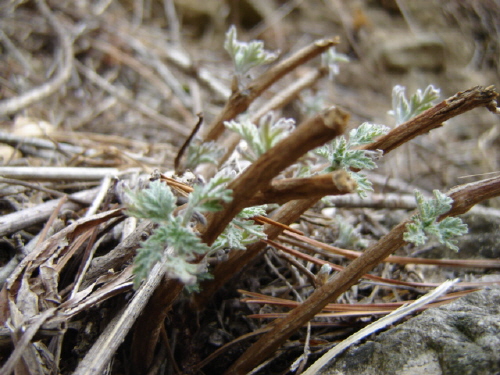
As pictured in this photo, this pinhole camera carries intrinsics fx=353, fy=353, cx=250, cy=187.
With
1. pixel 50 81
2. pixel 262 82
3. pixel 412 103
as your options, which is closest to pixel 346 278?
pixel 412 103

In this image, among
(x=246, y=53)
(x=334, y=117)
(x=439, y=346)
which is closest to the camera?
(x=334, y=117)

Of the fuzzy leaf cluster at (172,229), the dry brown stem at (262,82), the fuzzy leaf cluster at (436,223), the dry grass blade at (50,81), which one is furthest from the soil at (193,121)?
the dry brown stem at (262,82)

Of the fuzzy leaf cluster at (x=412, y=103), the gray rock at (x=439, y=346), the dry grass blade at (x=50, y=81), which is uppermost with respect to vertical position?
the dry grass blade at (x=50, y=81)

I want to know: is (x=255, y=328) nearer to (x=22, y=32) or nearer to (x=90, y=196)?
(x=90, y=196)

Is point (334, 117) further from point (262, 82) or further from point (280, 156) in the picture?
point (262, 82)

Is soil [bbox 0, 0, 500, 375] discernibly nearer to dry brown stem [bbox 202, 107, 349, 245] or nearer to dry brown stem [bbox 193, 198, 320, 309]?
dry brown stem [bbox 193, 198, 320, 309]

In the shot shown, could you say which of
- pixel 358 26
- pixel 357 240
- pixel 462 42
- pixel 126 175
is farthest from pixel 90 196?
pixel 462 42

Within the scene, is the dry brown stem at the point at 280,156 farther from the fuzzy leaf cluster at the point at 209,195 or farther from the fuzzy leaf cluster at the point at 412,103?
the fuzzy leaf cluster at the point at 412,103
